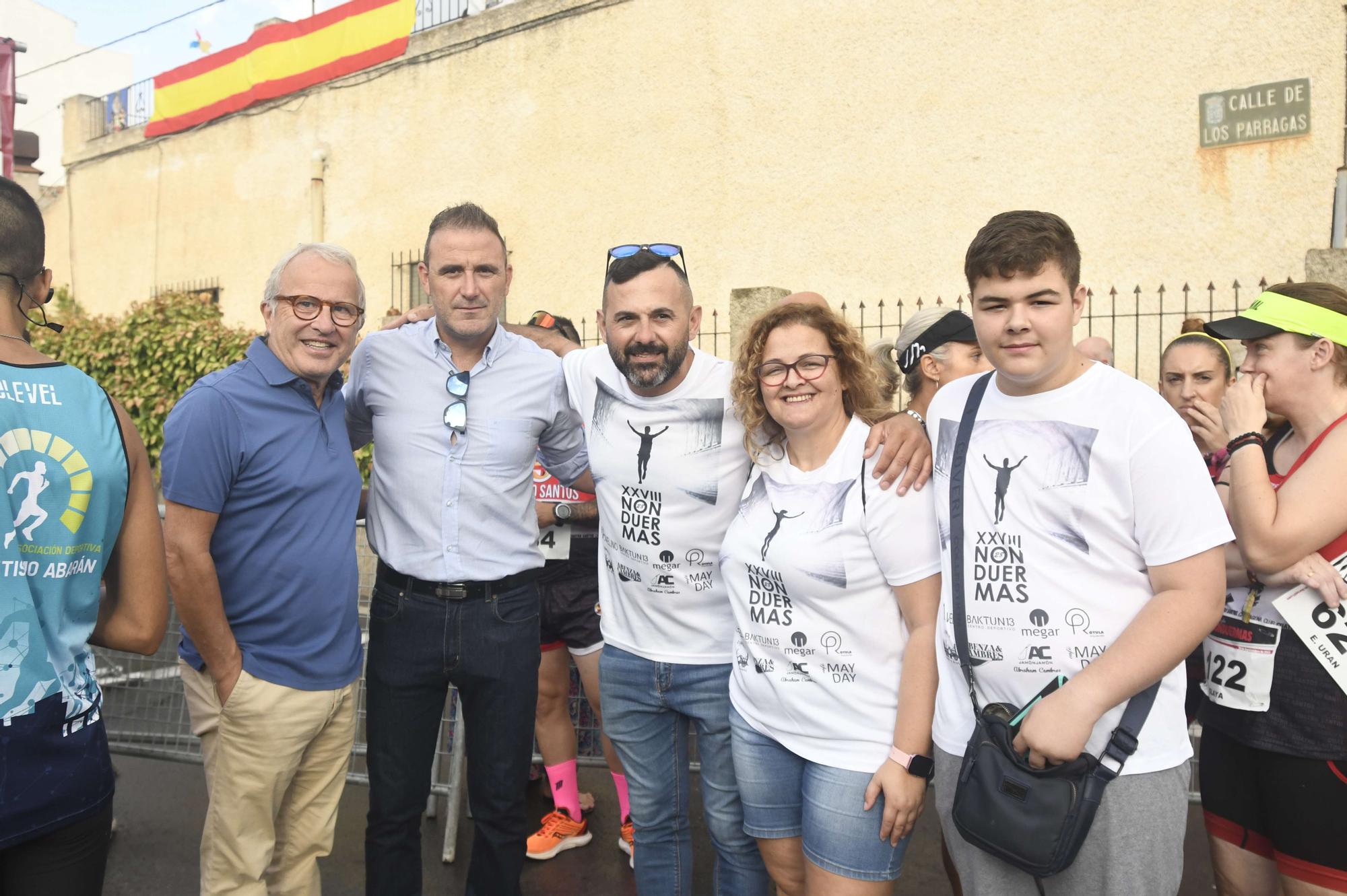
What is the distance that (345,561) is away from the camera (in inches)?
108

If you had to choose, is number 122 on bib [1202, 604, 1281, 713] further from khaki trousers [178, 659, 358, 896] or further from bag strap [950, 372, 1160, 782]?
khaki trousers [178, 659, 358, 896]

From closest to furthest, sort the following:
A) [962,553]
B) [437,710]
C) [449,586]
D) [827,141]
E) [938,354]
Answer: [962,553] → [449,586] → [437,710] → [938,354] → [827,141]

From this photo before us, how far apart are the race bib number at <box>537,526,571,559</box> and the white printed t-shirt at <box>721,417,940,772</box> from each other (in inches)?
75.8

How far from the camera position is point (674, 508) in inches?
106

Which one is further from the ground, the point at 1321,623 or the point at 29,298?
the point at 29,298

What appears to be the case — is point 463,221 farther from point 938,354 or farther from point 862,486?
point 938,354

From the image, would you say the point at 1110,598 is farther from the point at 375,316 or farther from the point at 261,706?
the point at 375,316

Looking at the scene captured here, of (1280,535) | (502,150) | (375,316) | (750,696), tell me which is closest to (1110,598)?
(1280,535)

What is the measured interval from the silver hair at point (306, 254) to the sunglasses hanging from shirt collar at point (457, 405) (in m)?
0.35

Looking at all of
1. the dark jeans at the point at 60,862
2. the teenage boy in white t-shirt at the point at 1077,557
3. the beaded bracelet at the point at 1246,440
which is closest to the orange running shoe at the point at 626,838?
the teenage boy in white t-shirt at the point at 1077,557

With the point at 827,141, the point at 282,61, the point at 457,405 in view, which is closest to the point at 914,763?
the point at 457,405

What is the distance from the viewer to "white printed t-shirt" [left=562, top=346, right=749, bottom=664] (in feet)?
8.81

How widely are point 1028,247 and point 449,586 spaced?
6.27ft

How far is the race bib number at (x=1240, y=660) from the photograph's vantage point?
7.63ft
